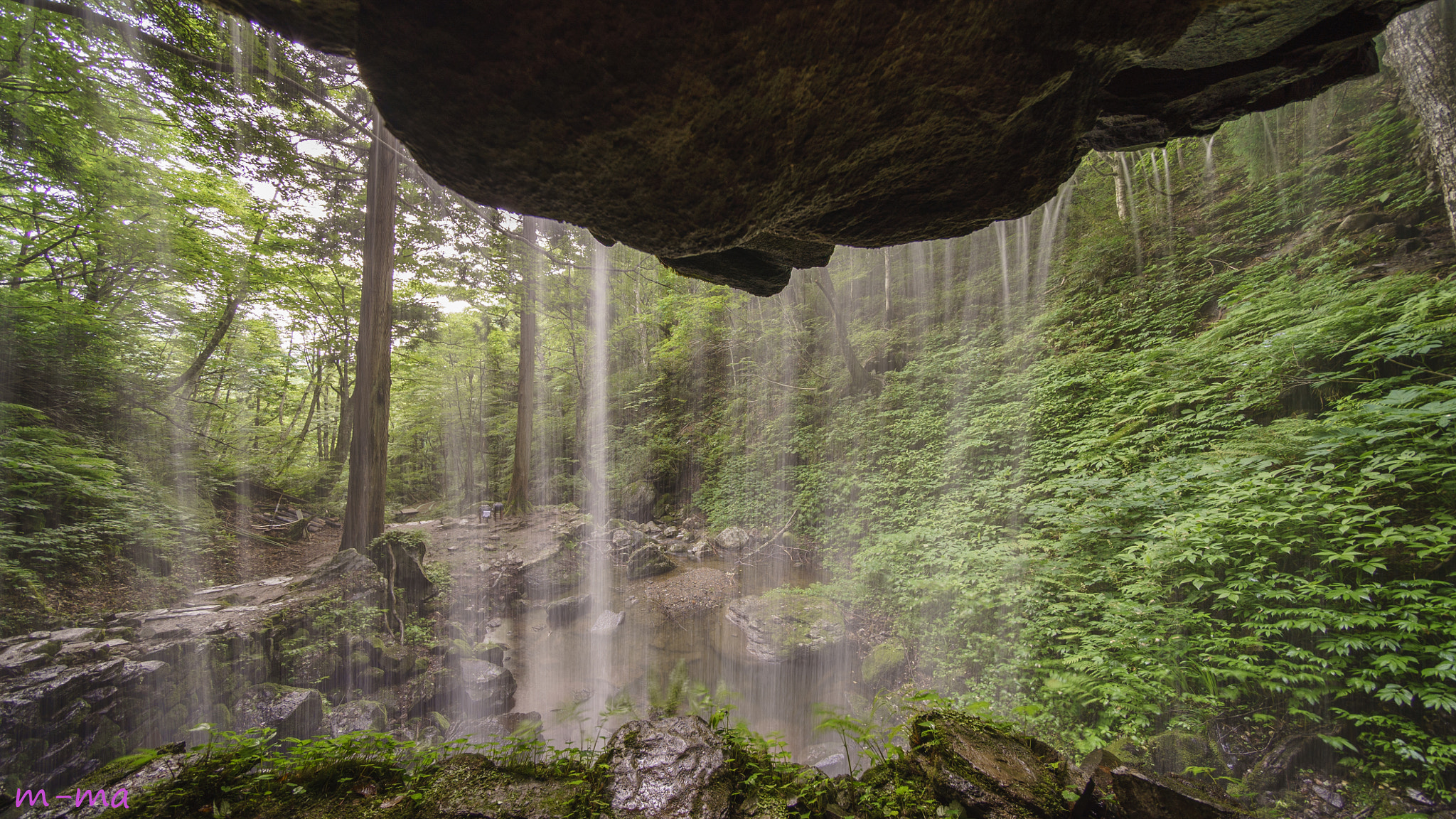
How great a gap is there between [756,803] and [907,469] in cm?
544

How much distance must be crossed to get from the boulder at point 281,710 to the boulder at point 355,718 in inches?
3.6

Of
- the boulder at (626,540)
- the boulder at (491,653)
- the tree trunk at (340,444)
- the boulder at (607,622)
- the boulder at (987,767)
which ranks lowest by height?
the boulder at (607,622)

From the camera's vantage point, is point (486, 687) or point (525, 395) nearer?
point (486, 687)

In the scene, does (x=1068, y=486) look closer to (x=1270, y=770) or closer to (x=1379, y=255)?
(x=1270, y=770)

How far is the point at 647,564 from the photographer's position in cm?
798

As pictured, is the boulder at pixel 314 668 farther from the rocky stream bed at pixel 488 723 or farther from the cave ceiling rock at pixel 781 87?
the cave ceiling rock at pixel 781 87

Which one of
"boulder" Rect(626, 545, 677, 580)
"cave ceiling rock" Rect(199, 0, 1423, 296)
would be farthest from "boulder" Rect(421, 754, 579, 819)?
"boulder" Rect(626, 545, 677, 580)

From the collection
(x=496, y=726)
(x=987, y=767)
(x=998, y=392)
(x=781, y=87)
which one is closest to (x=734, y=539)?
(x=496, y=726)

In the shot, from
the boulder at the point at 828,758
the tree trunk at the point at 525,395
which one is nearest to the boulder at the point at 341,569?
the tree trunk at the point at 525,395

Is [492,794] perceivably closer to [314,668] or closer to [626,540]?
[314,668]

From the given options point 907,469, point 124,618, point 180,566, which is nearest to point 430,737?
point 124,618

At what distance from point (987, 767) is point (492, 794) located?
212cm

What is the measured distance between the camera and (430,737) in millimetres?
4203

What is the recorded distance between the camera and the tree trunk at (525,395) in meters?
9.25
